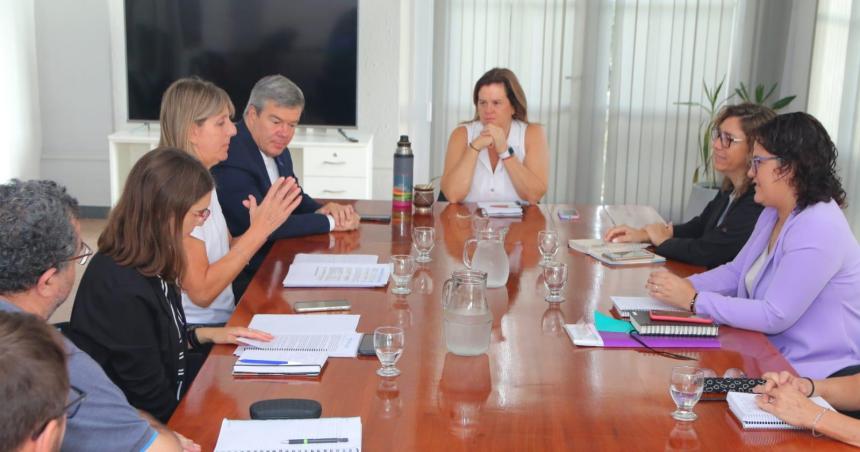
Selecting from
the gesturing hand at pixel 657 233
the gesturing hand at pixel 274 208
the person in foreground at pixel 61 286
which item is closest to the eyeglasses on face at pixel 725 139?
the gesturing hand at pixel 657 233

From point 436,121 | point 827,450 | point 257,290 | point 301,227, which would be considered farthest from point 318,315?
point 436,121

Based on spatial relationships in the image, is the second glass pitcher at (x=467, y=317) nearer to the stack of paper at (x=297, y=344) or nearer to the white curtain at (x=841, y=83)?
the stack of paper at (x=297, y=344)

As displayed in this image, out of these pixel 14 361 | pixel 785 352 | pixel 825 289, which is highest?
pixel 14 361

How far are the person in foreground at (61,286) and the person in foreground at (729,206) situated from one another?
6.10 feet

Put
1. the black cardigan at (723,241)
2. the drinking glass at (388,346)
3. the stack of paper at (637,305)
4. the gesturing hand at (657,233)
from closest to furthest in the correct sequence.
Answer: the drinking glass at (388,346)
the stack of paper at (637,305)
the black cardigan at (723,241)
the gesturing hand at (657,233)

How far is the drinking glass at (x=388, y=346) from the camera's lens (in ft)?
6.10

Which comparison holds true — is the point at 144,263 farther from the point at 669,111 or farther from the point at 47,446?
the point at 669,111

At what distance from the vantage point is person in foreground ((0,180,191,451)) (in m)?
1.46

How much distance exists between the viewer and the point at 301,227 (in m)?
3.17

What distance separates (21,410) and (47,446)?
8 cm

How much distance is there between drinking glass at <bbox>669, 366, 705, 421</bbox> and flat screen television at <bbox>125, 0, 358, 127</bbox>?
14.1ft

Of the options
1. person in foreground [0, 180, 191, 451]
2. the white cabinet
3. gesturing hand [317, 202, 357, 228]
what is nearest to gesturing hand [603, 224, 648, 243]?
gesturing hand [317, 202, 357, 228]

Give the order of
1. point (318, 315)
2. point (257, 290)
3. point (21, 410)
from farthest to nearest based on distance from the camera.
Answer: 1. point (257, 290)
2. point (318, 315)
3. point (21, 410)

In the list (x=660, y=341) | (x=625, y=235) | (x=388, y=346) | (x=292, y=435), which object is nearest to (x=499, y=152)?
(x=625, y=235)
